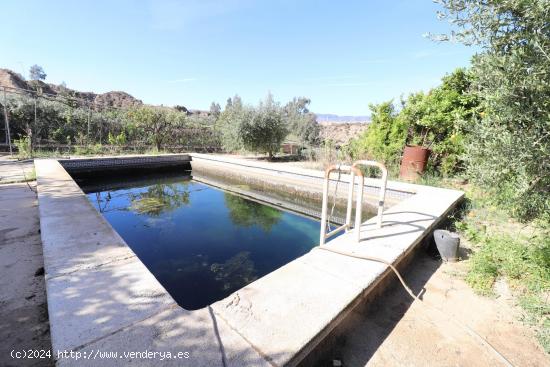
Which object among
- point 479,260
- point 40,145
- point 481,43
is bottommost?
point 479,260

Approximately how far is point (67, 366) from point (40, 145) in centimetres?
1252

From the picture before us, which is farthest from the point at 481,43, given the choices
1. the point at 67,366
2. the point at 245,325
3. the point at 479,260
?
the point at 67,366

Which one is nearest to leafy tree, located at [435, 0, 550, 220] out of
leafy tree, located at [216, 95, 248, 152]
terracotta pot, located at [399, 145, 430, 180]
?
terracotta pot, located at [399, 145, 430, 180]

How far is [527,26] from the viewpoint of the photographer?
5.58 ft

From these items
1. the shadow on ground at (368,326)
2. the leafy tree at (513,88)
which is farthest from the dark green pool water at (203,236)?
the leafy tree at (513,88)

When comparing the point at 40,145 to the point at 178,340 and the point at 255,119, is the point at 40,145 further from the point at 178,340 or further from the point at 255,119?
the point at 178,340

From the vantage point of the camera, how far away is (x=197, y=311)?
5.01ft

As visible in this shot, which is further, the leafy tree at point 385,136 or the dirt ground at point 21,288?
the leafy tree at point 385,136

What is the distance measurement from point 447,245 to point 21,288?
3888 mm

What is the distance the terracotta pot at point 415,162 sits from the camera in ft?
19.9

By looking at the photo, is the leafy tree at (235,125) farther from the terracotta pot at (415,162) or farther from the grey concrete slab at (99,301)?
the grey concrete slab at (99,301)

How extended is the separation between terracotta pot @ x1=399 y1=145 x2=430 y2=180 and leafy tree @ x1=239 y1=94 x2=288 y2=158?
5.54 meters

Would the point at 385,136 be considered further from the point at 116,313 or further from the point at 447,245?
the point at 116,313

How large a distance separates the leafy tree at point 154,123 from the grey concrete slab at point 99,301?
11.5 m
